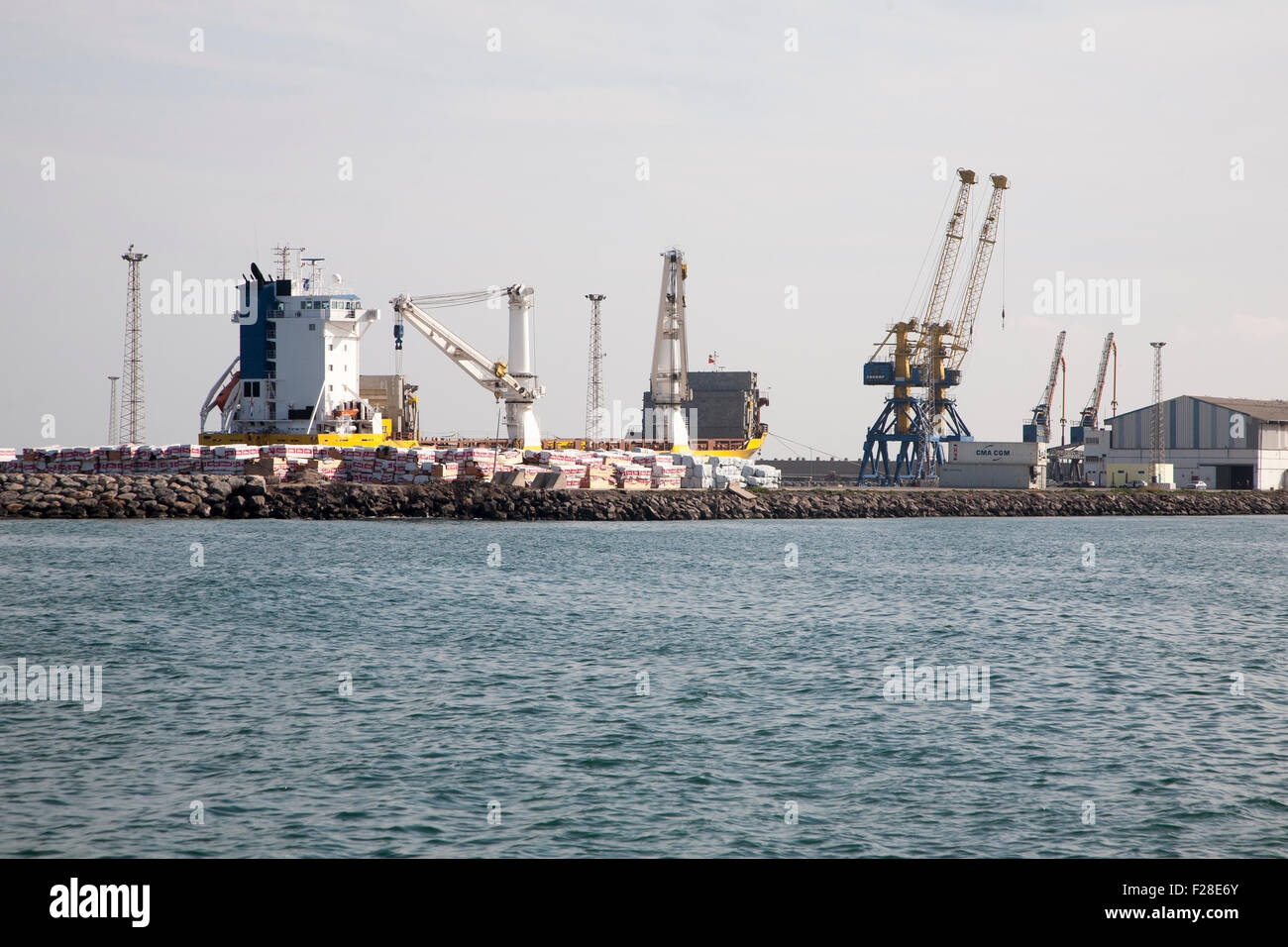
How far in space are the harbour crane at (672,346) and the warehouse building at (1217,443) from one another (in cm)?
4670

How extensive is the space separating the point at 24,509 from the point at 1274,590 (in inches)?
2142

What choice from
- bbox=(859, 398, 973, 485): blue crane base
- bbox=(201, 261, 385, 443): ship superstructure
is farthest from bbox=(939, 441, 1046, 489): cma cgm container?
bbox=(201, 261, 385, 443): ship superstructure

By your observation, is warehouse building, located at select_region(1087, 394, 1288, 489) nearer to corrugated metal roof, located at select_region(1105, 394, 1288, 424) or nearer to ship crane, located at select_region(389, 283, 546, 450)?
corrugated metal roof, located at select_region(1105, 394, 1288, 424)

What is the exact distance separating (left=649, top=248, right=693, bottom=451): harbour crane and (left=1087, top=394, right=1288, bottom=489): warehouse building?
4670 centimetres

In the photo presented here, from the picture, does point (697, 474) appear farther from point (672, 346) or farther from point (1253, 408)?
point (1253, 408)

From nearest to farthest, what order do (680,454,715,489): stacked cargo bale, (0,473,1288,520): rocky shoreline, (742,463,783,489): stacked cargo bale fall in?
1. (0,473,1288,520): rocky shoreline
2. (680,454,715,489): stacked cargo bale
3. (742,463,783,489): stacked cargo bale

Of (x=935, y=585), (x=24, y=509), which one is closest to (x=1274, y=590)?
(x=935, y=585)

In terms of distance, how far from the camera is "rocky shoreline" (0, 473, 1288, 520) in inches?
2240

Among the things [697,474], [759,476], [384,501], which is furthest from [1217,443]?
[384,501]

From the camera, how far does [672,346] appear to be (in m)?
88.6

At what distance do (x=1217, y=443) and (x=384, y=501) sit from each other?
268 ft

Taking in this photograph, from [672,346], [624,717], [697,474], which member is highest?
[672,346]

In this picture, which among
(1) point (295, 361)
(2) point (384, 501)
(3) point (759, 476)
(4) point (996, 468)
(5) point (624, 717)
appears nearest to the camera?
(5) point (624, 717)
